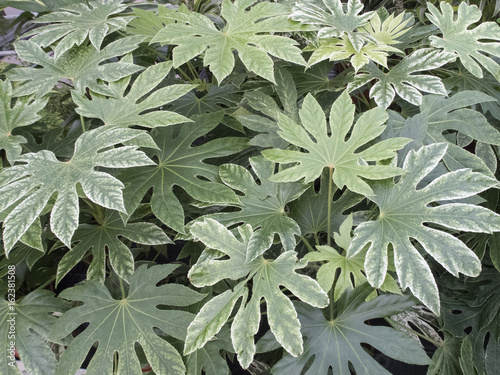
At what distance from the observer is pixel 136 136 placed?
0.79 m

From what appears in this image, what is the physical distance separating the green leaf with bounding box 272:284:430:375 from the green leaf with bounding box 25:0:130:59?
2.64ft

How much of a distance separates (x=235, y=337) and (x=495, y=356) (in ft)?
2.39

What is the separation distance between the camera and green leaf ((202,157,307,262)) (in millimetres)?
821

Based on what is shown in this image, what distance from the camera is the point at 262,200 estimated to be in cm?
88

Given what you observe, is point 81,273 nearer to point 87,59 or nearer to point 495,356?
point 87,59

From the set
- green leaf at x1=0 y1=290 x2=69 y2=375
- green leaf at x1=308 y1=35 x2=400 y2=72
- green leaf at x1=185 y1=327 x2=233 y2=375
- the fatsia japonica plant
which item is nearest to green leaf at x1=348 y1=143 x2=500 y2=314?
the fatsia japonica plant

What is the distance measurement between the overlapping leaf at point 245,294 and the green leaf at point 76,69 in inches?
17.6

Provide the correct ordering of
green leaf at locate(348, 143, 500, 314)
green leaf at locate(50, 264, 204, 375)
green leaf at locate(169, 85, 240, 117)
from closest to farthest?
green leaf at locate(348, 143, 500, 314) → green leaf at locate(50, 264, 204, 375) → green leaf at locate(169, 85, 240, 117)

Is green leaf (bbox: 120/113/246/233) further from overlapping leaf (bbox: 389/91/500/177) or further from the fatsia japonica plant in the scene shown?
overlapping leaf (bbox: 389/91/500/177)

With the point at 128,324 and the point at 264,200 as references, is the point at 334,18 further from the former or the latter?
the point at 128,324

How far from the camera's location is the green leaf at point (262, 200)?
821 millimetres

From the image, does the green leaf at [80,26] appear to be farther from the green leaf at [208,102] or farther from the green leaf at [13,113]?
the green leaf at [208,102]

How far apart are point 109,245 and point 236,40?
1.87 ft

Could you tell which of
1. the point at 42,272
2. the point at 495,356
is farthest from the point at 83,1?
the point at 495,356
